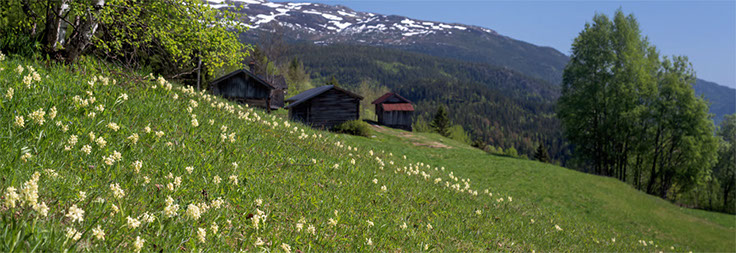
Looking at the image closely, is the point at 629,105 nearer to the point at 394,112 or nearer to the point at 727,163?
the point at 727,163

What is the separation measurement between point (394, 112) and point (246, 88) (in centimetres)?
3831

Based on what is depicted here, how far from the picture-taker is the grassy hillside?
3102 mm

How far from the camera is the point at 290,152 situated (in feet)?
26.9

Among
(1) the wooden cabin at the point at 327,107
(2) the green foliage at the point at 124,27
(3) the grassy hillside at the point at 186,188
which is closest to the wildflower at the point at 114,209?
(3) the grassy hillside at the point at 186,188

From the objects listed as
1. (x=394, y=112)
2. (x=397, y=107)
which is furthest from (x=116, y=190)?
(x=397, y=107)

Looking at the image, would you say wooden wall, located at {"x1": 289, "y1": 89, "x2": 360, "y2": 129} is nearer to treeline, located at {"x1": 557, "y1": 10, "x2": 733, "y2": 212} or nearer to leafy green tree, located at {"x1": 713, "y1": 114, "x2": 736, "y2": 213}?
treeline, located at {"x1": 557, "y1": 10, "x2": 733, "y2": 212}

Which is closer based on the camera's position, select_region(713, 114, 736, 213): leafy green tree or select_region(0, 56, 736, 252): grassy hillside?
select_region(0, 56, 736, 252): grassy hillside

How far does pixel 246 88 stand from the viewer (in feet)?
164

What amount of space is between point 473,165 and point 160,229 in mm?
33036

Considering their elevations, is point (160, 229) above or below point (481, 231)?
above

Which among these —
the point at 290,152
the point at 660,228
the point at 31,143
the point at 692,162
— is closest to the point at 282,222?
the point at 31,143

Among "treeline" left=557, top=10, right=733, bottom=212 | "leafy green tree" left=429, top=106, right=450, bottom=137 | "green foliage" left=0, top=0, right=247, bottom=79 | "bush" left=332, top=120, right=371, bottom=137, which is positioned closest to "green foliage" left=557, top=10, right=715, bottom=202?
"treeline" left=557, top=10, right=733, bottom=212

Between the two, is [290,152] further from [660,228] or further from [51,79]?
[660,228]

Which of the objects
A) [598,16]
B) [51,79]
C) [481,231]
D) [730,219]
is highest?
[598,16]
